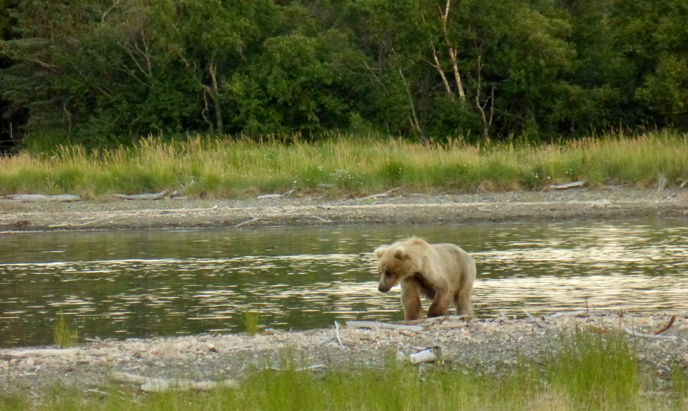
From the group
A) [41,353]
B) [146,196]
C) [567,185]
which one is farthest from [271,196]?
[41,353]

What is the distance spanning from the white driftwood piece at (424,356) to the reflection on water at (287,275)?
255 centimetres

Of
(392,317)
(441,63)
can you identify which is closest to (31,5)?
(441,63)

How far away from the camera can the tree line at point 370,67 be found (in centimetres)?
3294

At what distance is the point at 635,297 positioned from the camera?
11047mm

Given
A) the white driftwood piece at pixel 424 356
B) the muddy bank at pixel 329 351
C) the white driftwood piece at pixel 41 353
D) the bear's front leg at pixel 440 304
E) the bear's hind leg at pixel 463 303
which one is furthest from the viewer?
the bear's hind leg at pixel 463 303

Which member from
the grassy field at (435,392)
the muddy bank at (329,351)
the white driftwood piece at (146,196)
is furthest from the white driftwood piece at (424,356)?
the white driftwood piece at (146,196)

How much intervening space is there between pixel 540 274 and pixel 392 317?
3.34m

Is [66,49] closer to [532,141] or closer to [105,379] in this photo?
[532,141]

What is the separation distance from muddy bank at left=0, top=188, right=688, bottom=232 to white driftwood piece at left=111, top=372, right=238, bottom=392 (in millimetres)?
13005

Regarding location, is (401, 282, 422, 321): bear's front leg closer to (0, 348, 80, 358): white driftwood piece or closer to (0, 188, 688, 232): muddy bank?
(0, 348, 80, 358): white driftwood piece

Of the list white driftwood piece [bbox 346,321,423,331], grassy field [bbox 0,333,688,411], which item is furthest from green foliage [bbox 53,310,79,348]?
white driftwood piece [bbox 346,321,423,331]

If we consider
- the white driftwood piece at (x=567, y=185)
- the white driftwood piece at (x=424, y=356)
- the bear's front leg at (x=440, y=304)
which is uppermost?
the white driftwood piece at (x=424, y=356)

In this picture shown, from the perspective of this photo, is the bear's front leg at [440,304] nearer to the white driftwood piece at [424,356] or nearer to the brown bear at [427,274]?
the brown bear at [427,274]

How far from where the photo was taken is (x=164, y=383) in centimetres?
688
